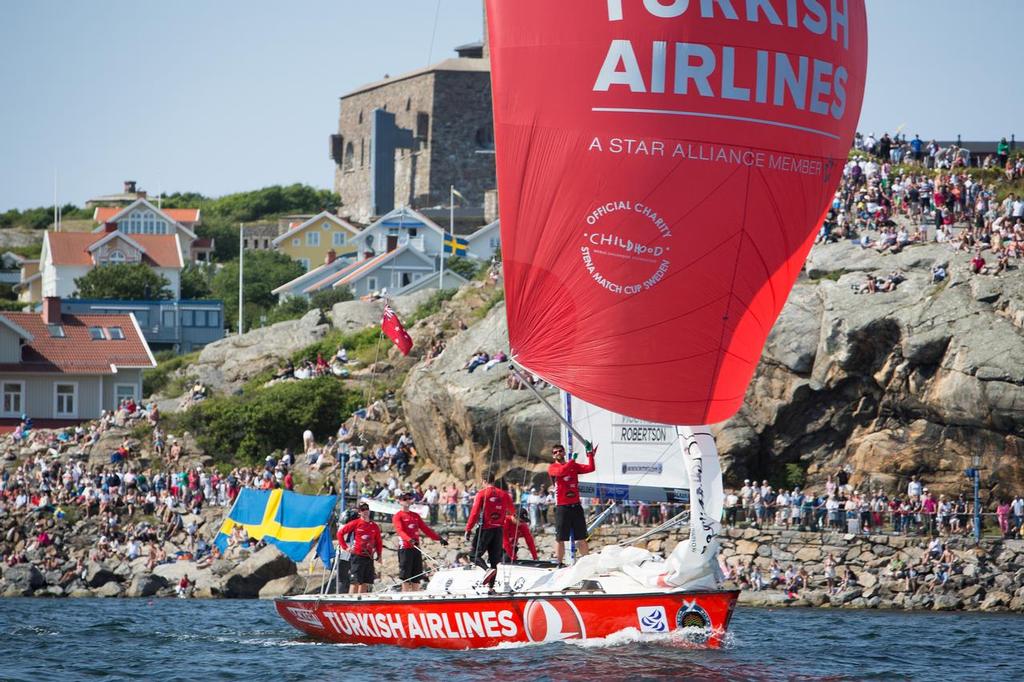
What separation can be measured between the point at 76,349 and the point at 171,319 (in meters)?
15.5

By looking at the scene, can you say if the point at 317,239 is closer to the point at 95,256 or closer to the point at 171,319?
the point at 95,256

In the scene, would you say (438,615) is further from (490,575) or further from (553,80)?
(553,80)

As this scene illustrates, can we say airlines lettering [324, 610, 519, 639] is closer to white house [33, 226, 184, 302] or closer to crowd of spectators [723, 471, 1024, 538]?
crowd of spectators [723, 471, 1024, 538]

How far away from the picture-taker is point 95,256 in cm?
8394

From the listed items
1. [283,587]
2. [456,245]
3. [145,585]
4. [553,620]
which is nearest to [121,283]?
[456,245]

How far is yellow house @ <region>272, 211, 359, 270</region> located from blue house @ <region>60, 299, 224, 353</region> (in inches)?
872

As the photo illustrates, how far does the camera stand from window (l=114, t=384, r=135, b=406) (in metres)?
56.3

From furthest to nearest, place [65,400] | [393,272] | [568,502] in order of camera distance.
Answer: [393,272], [65,400], [568,502]

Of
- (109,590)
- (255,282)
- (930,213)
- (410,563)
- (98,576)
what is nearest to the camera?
(410,563)

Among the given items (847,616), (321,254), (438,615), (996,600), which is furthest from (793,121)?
(321,254)

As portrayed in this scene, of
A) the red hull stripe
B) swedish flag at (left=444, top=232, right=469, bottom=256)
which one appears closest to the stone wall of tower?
swedish flag at (left=444, top=232, right=469, bottom=256)

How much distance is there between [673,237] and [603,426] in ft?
18.9

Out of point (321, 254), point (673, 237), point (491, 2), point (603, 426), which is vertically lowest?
point (603, 426)

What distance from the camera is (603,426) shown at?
82.3ft
